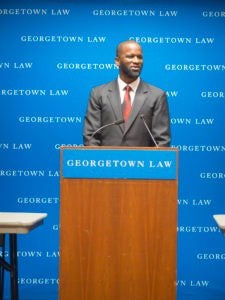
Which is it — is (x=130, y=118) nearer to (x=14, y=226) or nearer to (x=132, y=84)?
(x=132, y=84)

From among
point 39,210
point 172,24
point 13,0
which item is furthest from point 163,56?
point 39,210

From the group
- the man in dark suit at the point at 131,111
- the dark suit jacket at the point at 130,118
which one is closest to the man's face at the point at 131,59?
the man in dark suit at the point at 131,111

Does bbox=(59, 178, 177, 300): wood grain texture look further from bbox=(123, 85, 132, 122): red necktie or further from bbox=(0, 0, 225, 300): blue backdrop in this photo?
bbox=(0, 0, 225, 300): blue backdrop

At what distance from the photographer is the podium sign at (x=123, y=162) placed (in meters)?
2.46

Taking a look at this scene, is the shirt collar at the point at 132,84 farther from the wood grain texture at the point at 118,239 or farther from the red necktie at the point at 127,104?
the wood grain texture at the point at 118,239

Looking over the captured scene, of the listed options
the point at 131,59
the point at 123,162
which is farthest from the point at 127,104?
the point at 123,162

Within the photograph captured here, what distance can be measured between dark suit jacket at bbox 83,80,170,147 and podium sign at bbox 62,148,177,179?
850mm

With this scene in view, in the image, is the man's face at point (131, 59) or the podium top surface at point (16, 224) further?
the man's face at point (131, 59)

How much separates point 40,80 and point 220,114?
1526mm

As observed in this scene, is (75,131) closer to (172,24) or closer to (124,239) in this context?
(172,24)

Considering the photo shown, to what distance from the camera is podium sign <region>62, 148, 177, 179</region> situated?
8.08 feet

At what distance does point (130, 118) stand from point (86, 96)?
1373 mm

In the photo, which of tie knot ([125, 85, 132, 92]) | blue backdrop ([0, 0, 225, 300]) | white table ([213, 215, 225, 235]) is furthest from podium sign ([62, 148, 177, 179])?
blue backdrop ([0, 0, 225, 300])

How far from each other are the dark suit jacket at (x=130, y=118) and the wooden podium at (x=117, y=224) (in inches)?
33.6
